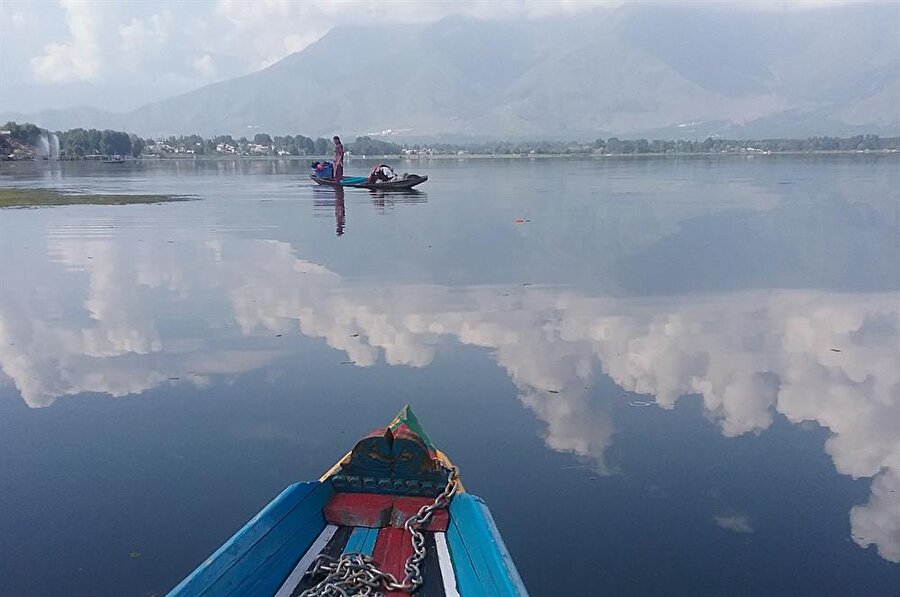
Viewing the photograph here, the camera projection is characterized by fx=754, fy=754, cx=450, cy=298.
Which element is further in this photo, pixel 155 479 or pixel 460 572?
pixel 155 479

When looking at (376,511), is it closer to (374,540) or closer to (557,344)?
(374,540)

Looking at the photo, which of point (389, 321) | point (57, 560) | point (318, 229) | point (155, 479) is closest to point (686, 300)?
point (389, 321)

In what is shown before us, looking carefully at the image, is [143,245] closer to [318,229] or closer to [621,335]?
[318,229]

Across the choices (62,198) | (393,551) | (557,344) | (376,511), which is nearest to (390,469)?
(376,511)

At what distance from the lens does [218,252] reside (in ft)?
88.8

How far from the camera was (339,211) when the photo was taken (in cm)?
4241

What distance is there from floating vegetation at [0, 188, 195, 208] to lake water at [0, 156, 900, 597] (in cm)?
2138

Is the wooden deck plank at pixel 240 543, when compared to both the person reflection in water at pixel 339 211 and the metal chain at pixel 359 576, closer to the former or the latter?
the metal chain at pixel 359 576

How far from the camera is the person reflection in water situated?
33.8m

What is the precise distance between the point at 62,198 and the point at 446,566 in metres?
49.5

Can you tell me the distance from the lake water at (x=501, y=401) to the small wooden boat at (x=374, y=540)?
45.4 inches

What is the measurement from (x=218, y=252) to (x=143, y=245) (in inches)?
142

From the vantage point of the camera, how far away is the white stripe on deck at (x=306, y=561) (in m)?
6.44

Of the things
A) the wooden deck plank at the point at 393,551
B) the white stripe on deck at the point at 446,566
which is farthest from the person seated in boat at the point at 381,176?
the white stripe on deck at the point at 446,566
